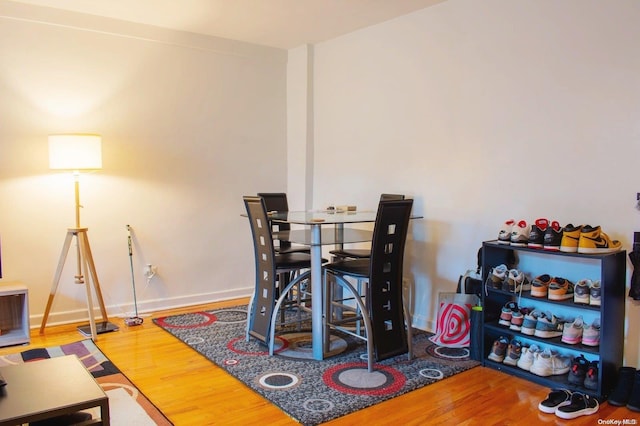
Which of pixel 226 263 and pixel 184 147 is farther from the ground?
pixel 184 147

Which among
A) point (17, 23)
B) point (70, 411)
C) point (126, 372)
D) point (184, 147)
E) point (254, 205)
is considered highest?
point (17, 23)

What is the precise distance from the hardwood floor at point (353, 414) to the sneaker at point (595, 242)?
77 cm

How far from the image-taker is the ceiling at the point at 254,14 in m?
3.69

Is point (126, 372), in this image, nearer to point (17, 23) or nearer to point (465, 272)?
point (465, 272)

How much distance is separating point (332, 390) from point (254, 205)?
1.23 metres

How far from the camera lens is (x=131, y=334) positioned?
374cm

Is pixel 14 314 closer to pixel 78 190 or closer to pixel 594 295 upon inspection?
pixel 78 190

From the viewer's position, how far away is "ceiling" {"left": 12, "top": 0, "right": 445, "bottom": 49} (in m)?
3.69

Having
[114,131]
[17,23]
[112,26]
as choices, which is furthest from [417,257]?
[17,23]

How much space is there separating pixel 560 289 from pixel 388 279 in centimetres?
95

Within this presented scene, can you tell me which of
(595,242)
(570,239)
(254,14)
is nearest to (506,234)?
(570,239)

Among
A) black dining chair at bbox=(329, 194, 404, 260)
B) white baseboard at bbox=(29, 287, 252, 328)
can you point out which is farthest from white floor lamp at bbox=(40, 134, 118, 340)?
black dining chair at bbox=(329, 194, 404, 260)

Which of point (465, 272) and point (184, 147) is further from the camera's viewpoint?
point (184, 147)

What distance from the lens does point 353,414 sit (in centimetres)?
244
